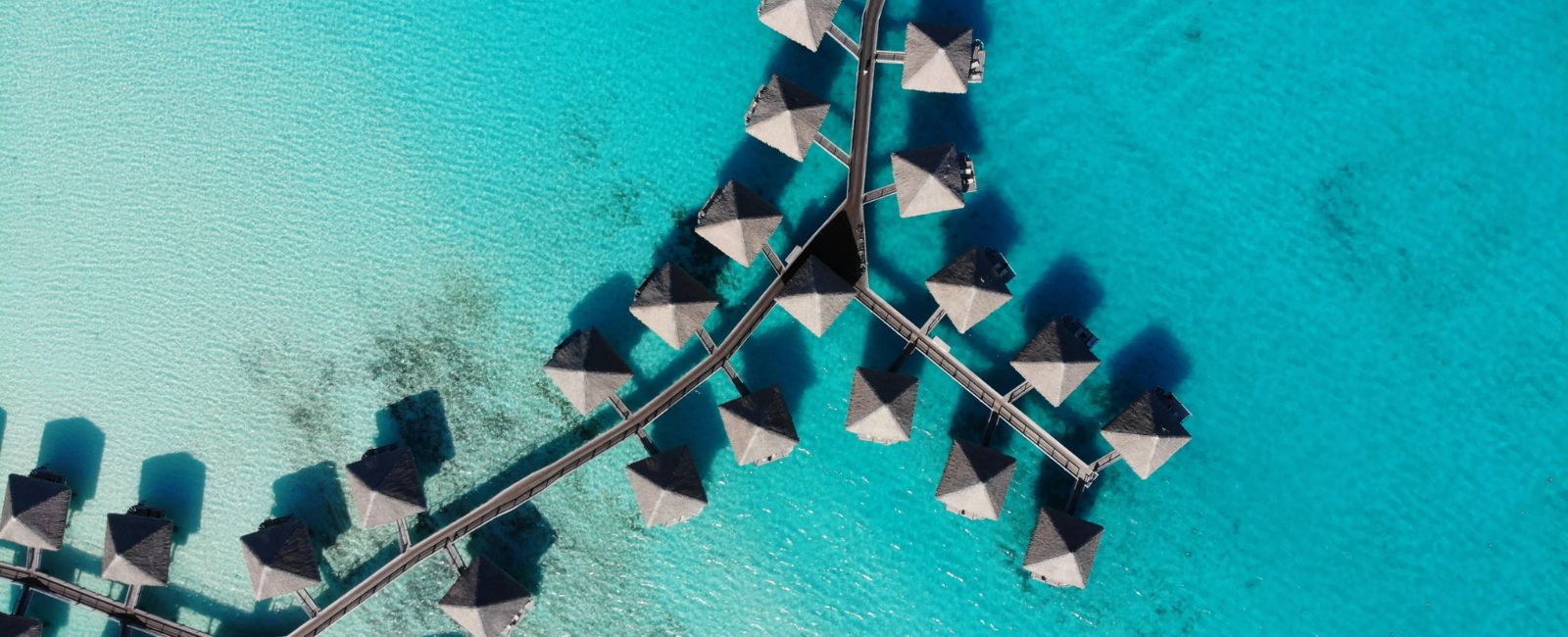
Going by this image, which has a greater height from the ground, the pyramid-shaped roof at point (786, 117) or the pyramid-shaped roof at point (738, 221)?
the pyramid-shaped roof at point (786, 117)

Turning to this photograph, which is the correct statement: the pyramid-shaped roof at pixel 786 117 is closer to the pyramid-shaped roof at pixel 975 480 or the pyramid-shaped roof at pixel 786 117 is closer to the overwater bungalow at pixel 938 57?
the overwater bungalow at pixel 938 57

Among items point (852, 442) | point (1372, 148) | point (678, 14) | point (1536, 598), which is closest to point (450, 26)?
point (678, 14)

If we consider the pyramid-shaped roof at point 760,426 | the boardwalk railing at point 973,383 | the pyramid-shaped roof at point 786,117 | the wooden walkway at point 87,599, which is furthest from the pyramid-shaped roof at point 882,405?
the wooden walkway at point 87,599

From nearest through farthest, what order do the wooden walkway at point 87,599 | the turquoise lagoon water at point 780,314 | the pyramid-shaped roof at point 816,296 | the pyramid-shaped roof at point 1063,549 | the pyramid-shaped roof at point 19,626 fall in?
the pyramid-shaped roof at point 816,296 → the pyramid-shaped roof at point 1063,549 → the turquoise lagoon water at point 780,314 → the pyramid-shaped roof at point 19,626 → the wooden walkway at point 87,599

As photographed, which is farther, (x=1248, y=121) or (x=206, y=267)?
(x=206, y=267)

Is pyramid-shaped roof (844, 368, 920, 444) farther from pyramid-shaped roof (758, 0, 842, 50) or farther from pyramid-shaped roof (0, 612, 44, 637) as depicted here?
pyramid-shaped roof (0, 612, 44, 637)

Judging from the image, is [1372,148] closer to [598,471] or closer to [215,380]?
[598,471]
